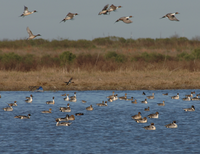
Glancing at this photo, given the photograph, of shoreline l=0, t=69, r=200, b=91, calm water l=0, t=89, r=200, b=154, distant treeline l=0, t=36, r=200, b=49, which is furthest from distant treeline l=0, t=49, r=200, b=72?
distant treeline l=0, t=36, r=200, b=49

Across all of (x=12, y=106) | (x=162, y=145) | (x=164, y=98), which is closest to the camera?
(x=162, y=145)

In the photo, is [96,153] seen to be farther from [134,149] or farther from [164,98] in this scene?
[164,98]

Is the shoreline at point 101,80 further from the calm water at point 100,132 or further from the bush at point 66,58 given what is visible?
the bush at point 66,58

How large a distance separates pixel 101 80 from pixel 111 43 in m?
37.1

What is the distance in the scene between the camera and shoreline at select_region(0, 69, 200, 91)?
28.2 metres

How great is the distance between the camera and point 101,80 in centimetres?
2991

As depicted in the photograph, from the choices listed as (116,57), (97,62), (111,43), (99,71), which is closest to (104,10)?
(99,71)

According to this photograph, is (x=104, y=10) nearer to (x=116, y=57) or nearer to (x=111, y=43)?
(x=116, y=57)

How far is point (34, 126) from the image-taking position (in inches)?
631

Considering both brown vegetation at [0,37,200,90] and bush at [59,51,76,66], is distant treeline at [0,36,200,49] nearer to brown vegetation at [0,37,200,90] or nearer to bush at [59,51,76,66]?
brown vegetation at [0,37,200,90]

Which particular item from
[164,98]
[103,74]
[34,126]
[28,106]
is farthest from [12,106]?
[103,74]

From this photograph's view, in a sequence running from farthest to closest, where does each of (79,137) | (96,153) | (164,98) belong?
(164,98) → (79,137) → (96,153)

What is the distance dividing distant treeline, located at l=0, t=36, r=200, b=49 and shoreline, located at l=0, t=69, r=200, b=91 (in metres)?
27.9

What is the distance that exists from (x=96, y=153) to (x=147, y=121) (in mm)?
6413
